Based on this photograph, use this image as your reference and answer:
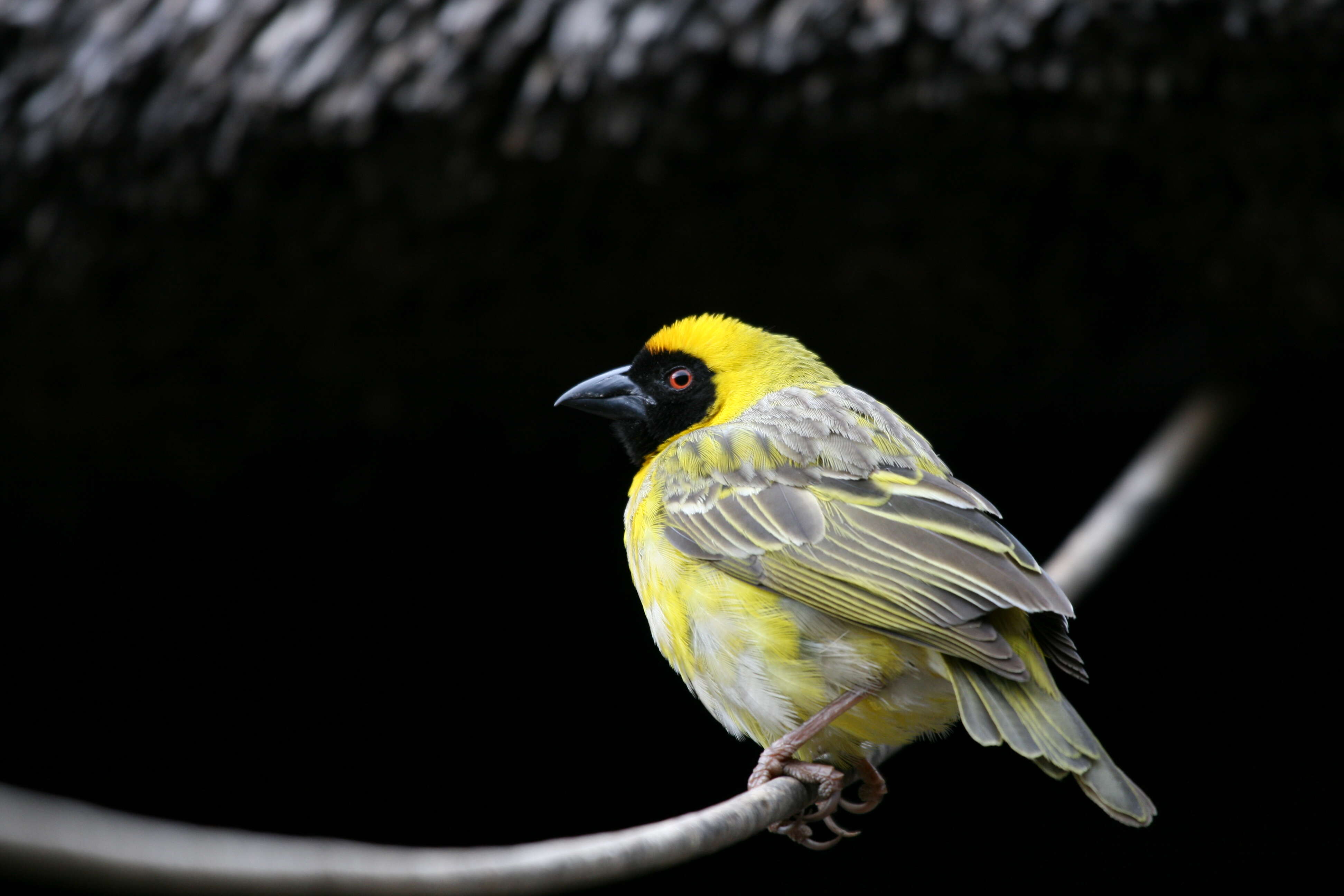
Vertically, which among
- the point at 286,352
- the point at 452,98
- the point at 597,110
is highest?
the point at 597,110

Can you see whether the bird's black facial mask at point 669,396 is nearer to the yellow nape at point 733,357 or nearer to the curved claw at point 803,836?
the yellow nape at point 733,357

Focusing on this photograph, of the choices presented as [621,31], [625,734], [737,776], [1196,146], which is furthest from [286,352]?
[1196,146]

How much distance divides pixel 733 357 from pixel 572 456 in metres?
2.16

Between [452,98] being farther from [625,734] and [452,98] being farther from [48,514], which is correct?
[625,734]

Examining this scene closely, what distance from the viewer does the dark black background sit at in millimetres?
3992

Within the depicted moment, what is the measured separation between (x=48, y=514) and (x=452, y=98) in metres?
2.51

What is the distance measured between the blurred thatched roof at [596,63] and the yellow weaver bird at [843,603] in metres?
1.31

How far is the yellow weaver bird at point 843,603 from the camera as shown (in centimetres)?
210


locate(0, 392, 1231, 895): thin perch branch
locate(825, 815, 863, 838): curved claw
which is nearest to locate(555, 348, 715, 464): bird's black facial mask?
locate(825, 815, 863, 838): curved claw

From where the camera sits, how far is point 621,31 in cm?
372

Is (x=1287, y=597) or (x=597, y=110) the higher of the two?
(x=1287, y=597)

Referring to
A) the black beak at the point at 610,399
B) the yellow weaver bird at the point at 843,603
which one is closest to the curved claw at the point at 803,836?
the yellow weaver bird at the point at 843,603

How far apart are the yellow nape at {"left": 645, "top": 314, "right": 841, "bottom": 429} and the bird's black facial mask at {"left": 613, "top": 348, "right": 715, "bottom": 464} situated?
16 mm

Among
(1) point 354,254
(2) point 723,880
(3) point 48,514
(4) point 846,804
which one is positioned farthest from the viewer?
(2) point 723,880
